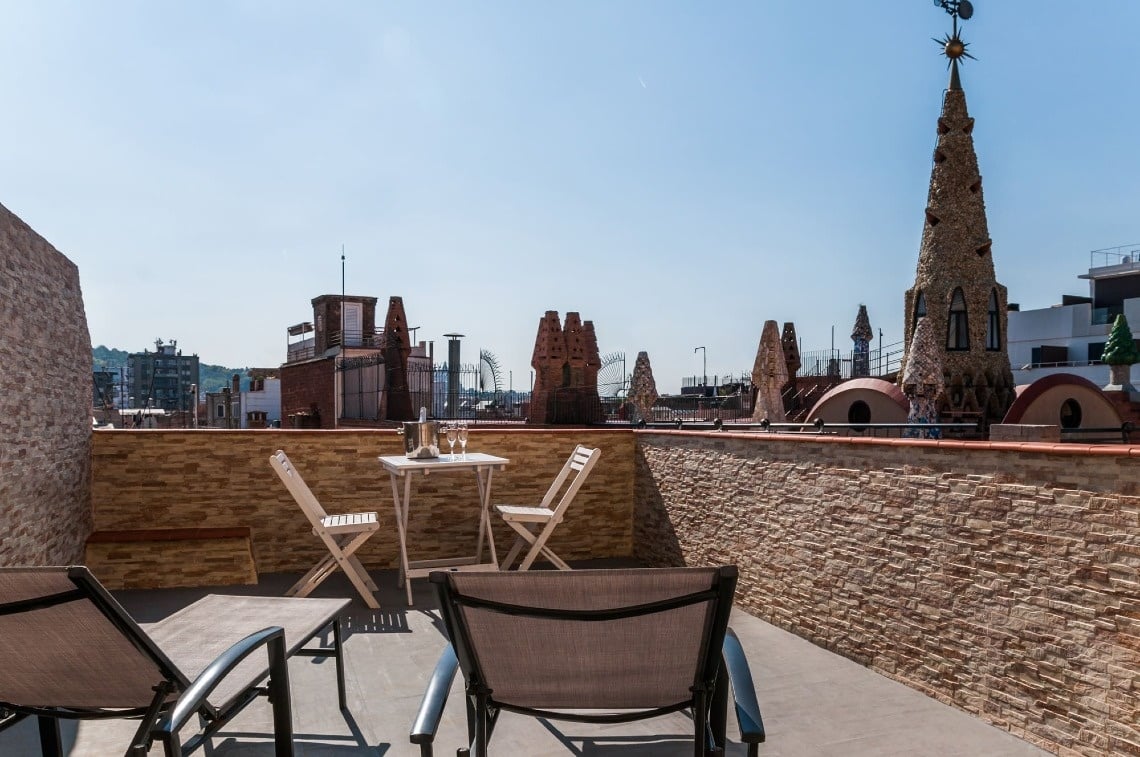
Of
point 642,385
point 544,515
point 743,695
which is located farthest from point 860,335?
point 743,695

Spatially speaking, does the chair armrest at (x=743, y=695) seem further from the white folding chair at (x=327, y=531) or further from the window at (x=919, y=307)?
the window at (x=919, y=307)

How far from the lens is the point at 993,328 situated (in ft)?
37.9

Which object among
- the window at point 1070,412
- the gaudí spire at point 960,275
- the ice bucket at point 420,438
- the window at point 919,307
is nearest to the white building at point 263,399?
the window at point 919,307

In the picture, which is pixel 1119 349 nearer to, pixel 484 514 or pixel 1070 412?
pixel 1070 412

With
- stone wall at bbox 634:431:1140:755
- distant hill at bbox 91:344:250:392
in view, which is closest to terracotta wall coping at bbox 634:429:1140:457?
stone wall at bbox 634:431:1140:755

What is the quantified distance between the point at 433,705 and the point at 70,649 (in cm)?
102

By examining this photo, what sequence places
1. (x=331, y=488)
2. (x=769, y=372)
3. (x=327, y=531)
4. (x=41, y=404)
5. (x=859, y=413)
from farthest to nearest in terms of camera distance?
(x=859, y=413) < (x=769, y=372) < (x=331, y=488) < (x=327, y=531) < (x=41, y=404)

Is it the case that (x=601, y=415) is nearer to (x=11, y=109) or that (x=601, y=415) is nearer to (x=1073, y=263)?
(x=11, y=109)

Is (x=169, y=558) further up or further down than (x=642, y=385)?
further down

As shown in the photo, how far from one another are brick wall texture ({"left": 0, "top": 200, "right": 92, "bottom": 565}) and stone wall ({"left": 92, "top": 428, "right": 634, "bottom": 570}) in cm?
38

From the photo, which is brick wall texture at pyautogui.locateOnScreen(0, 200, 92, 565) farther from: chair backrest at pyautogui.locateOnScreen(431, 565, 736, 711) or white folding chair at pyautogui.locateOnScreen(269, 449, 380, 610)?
chair backrest at pyautogui.locateOnScreen(431, 565, 736, 711)

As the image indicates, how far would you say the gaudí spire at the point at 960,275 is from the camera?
1109 centimetres

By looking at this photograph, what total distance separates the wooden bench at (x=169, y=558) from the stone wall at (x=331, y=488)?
0.88 ft

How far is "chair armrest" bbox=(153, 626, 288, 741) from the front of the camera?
177 centimetres
